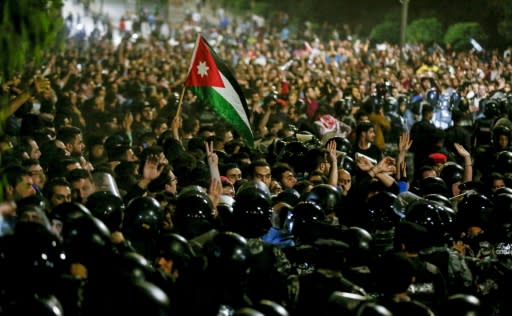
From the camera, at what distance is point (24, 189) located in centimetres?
848

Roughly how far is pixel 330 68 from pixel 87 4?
33702 millimetres

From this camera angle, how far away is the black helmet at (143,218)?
755 cm

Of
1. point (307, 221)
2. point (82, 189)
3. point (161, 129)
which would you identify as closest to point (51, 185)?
point (82, 189)

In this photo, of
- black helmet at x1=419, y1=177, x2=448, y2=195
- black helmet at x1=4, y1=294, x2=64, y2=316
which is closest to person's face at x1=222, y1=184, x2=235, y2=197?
black helmet at x1=419, y1=177, x2=448, y2=195

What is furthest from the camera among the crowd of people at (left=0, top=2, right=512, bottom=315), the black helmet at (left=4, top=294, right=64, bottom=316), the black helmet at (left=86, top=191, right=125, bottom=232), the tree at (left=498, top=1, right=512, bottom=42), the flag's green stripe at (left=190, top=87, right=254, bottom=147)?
the tree at (left=498, top=1, right=512, bottom=42)

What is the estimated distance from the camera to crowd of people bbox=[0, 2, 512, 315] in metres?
6.11

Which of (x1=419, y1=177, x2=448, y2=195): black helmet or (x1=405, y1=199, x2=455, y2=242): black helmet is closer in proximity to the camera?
(x1=405, y1=199, x2=455, y2=242): black helmet

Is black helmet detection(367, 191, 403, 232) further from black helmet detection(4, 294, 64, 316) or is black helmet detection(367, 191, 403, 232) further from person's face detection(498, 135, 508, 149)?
person's face detection(498, 135, 508, 149)

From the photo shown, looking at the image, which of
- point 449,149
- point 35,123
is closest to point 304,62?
point 449,149

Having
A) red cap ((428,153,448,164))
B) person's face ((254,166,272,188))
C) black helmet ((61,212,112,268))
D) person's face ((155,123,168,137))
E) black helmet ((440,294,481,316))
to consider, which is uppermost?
black helmet ((61,212,112,268))

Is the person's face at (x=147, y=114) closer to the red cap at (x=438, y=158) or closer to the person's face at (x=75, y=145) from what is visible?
the person's face at (x=75, y=145)

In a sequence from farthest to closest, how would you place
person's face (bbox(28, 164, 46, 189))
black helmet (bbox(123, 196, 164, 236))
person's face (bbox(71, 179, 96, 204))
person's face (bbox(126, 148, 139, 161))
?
person's face (bbox(126, 148, 139, 161)) → person's face (bbox(28, 164, 46, 189)) → person's face (bbox(71, 179, 96, 204)) → black helmet (bbox(123, 196, 164, 236))

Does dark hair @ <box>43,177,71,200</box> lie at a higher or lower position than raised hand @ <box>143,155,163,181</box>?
higher

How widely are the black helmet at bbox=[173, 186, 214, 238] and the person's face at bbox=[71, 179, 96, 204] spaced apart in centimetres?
144
